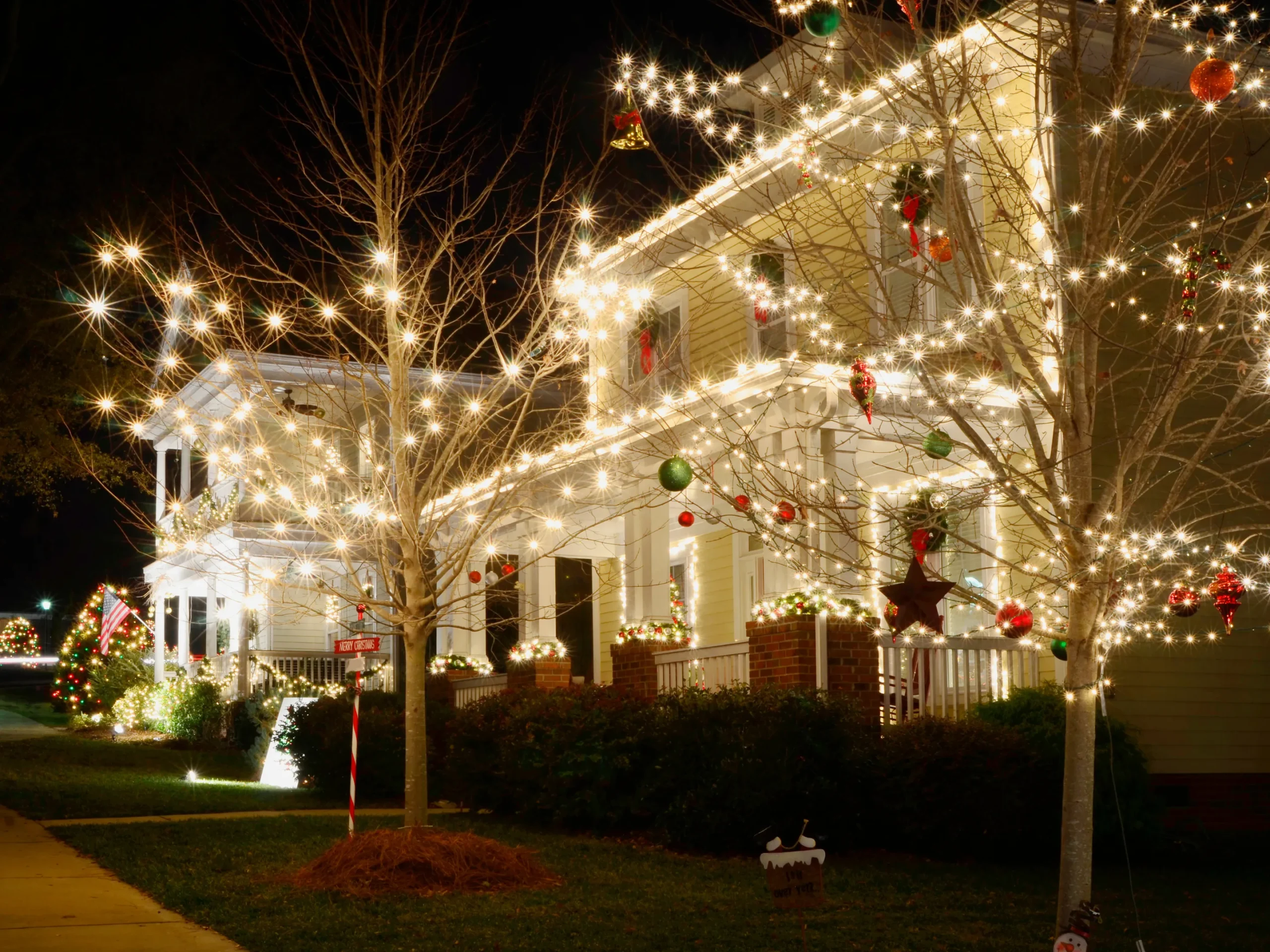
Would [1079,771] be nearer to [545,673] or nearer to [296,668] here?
[545,673]

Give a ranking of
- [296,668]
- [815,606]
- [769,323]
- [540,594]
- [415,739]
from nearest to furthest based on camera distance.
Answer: [415,739], [815,606], [769,323], [540,594], [296,668]

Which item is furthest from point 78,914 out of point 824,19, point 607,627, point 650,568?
point 607,627

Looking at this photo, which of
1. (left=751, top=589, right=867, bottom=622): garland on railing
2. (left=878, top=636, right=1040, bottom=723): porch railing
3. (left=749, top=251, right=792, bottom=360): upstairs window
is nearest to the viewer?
(left=878, top=636, right=1040, bottom=723): porch railing

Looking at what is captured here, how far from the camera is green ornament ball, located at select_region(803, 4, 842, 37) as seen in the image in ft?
22.1

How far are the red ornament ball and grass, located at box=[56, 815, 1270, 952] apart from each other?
438 cm

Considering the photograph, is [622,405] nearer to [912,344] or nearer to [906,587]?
[912,344]

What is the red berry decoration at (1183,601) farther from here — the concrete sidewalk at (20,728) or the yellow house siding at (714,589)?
the concrete sidewalk at (20,728)

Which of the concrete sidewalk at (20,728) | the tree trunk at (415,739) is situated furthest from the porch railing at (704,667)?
the concrete sidewalk at (20,728)

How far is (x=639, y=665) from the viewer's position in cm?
1388

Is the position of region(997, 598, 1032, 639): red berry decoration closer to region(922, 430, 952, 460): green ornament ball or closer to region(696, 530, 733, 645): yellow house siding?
region(922, 430, 952, 460): green ornament ball

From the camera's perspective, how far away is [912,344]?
7609 mm

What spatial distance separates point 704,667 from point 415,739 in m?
3.87

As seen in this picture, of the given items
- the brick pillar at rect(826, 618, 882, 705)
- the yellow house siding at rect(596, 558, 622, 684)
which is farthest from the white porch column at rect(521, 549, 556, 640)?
the brick pillar at rect(826, 618, 882, 705)

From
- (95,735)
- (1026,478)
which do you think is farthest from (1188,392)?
(95,735)
